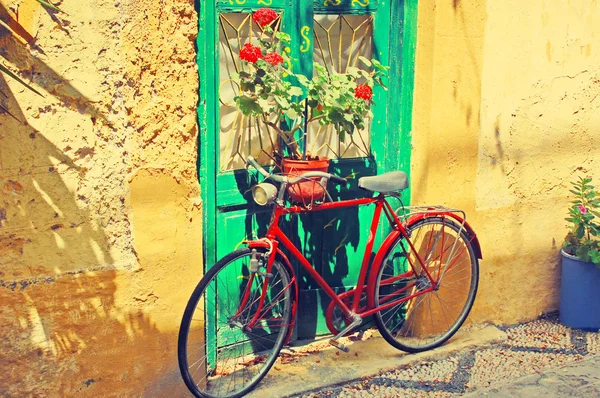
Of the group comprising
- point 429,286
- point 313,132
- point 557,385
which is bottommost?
point 557,385

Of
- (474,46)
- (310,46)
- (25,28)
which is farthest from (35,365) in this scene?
(474,46)

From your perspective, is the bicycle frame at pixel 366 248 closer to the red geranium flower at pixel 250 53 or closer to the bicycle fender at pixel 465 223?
the bicycle fender at pixel 465 223

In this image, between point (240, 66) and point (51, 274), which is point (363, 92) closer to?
point (240, 66)

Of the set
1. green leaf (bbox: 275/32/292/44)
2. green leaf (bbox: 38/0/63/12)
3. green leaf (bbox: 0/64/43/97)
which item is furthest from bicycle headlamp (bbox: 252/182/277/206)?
green leaf (bbox: 38/0/63/12)

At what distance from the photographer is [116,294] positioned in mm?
3877

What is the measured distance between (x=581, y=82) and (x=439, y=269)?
1.75m

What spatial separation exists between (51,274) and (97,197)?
438 millimetres

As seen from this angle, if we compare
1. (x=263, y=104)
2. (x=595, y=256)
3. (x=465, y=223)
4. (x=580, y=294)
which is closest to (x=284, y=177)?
(x=263, y=104)

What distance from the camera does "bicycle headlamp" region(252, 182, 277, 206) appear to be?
13.0 ft

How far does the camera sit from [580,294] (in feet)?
17.5

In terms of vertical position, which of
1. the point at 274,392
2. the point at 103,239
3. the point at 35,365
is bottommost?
the point at 274,392

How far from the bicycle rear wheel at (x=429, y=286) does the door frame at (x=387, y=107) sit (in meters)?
0.36

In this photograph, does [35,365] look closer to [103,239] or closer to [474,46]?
[103,239]

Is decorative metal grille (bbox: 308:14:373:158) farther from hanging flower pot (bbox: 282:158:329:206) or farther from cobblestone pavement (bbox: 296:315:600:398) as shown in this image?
cobblestone pavement (bbox: 296:315:600:398)
